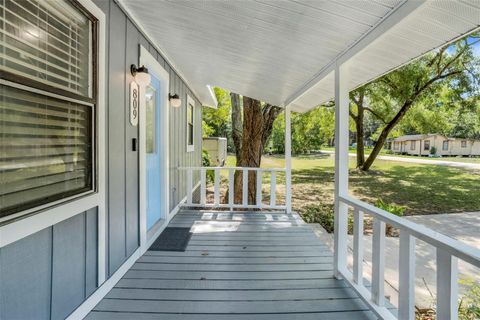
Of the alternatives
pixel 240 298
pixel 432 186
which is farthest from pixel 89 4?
pixel 432 186

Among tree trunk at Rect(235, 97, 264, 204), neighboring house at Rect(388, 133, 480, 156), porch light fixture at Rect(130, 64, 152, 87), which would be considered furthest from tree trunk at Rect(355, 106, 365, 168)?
neighboring house at Rect(388, 133, 480, 156)

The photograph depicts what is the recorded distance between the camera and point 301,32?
235cm

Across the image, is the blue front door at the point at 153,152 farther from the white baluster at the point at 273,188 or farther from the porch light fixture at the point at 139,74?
the white baluster at the point at 273,188

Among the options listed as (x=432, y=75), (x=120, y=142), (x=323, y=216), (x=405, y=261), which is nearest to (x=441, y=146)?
(x=432, y=75)

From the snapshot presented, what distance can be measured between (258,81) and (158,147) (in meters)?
1.68

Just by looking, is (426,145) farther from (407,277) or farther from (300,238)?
(407,277)

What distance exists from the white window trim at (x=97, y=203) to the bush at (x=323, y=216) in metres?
5.00

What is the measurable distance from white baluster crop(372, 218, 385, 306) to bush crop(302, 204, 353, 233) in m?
4.16

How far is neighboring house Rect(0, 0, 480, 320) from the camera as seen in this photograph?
143cm

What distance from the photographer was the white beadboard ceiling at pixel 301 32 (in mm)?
1783

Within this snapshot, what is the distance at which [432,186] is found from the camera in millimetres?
11977

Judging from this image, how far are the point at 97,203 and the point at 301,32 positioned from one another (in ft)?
6.68

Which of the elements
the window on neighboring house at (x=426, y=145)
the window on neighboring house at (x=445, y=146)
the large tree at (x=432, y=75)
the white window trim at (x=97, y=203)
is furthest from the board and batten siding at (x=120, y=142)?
the window on neighboring house at (x=445, y=146)

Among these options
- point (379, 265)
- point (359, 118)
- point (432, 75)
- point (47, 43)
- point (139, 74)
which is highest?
point (432, 75)
